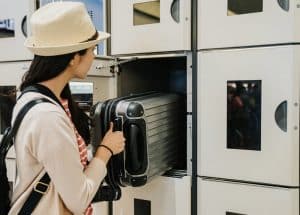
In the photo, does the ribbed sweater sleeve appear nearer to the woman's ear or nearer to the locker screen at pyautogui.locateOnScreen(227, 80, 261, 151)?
the woman's ear

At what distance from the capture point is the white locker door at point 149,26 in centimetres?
137

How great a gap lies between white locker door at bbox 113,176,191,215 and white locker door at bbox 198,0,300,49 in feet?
1.70

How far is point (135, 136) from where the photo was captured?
1.27 metres

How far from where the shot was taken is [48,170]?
920mm

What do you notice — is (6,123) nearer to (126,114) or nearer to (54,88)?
(126,114)

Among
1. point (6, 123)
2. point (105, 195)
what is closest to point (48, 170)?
point (105, 195)

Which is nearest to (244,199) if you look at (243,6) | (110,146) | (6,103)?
(110,146)

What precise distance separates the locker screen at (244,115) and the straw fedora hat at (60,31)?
53cm

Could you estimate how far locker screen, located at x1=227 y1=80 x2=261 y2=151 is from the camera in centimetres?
126

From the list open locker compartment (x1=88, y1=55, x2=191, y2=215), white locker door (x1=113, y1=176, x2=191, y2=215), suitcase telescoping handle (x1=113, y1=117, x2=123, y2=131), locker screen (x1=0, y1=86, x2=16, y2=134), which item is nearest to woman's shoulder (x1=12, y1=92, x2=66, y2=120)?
suitcase telescoping handle (x1=113, y1=117, x2=123, y2=131)

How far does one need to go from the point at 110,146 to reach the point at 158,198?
0.46 meters

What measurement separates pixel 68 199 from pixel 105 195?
304 millimetres

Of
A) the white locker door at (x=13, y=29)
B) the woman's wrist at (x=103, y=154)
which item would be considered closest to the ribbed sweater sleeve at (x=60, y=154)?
the woman's wrist at (x=103, y=154)

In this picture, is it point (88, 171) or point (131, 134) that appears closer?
point (88, 171)
